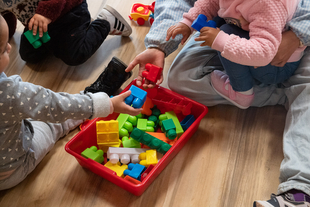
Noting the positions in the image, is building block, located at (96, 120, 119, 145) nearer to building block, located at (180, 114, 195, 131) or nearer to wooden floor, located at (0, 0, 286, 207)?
wooden floor, located at (0, 0, 286, 207)

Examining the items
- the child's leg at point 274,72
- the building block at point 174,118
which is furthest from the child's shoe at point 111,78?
the child's leg at point 274,72

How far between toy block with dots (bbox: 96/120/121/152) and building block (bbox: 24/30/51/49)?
47 centimetres

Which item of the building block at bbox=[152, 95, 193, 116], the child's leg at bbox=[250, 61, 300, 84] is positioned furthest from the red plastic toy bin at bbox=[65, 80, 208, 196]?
the child's leg at bbox=[250, 61, 300, 84]

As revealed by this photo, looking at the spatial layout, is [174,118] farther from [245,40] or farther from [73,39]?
[73,39]

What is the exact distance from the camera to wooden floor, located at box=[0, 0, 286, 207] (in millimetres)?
843

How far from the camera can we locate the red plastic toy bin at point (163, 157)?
80 centimetres

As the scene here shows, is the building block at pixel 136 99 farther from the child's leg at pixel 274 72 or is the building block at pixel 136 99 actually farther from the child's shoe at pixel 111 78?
the child's leg at pixel 274 72

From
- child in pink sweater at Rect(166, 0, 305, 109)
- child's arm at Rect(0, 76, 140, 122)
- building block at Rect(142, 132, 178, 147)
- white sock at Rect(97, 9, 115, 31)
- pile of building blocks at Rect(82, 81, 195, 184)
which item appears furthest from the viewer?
white sock at Rect(97, 9, 115, 31)

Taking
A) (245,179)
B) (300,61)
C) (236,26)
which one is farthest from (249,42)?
(245,179)

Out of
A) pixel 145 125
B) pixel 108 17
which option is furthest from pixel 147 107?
pixel 108 17

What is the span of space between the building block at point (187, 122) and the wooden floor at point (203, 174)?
0.16 feet

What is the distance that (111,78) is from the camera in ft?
3.43

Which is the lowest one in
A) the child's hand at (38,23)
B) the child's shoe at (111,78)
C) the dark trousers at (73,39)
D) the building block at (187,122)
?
the building block at (187,122)

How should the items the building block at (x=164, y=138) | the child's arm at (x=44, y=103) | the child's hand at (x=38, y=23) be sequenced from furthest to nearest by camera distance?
the child's hand at (x=38, y=23) → the building block at (x=164, y=138) → the child's arm at (x=44, y=103)
